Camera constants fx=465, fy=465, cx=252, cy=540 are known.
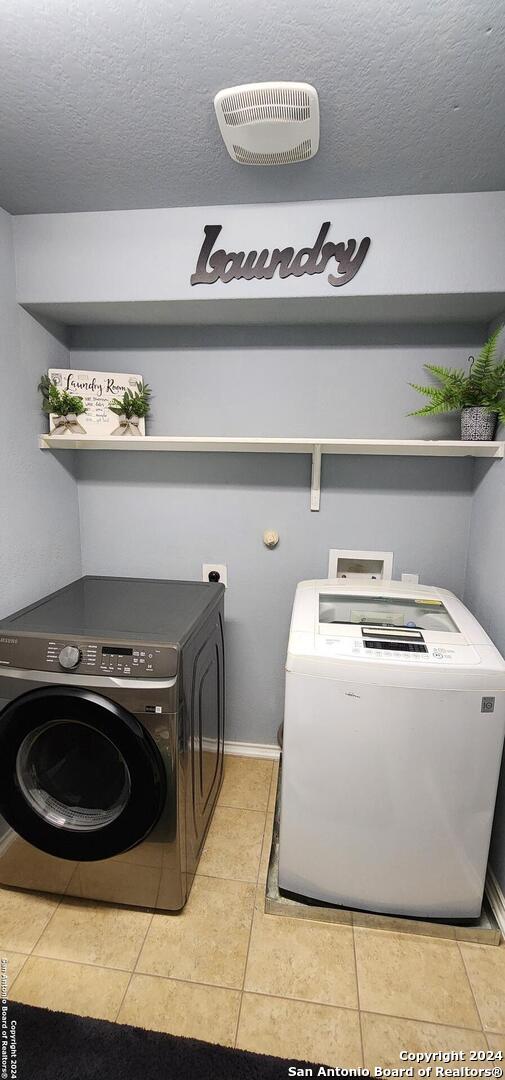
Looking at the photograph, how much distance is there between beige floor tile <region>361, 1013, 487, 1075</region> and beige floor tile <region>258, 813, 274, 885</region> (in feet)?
1.62

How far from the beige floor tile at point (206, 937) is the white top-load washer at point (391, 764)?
0.58 ft

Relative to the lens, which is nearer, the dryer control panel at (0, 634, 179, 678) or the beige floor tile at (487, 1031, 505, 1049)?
the beige floor tile at (487, 1031, 505, 1049)

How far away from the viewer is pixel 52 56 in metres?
1.00

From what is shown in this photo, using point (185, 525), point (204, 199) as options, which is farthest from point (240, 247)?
point (185, 525)

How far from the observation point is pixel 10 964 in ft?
4.39

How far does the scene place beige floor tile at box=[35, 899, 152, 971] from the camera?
4.47 ft

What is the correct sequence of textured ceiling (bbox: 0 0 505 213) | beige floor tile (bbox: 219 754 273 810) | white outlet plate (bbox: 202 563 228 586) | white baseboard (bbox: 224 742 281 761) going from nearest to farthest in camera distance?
textured ceiling (bbox: 0 0 505 213), beige floor tile (bbox: 219 754 273 810), white outlet plate (bbox: 202 563 228 586), white baseboard (bbox: 224 742 281 761)

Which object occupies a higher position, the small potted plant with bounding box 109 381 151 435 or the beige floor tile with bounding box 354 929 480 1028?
the small potted plant with bounding box 109 381 151 435

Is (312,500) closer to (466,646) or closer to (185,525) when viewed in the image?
(185,525)

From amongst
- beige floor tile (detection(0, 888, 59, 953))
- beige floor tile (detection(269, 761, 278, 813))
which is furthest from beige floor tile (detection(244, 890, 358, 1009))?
beige floor tile (detection(0, 888, 59, 953))

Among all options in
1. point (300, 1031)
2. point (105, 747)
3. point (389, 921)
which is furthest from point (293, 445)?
point (300, 1031)

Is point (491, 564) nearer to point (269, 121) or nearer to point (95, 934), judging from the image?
point (269, 121)

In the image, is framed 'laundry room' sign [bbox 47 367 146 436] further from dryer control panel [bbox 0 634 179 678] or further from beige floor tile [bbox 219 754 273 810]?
beige floor tile [bbox 219 754 273 810]

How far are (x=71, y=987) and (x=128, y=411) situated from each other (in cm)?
181
